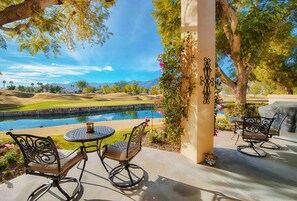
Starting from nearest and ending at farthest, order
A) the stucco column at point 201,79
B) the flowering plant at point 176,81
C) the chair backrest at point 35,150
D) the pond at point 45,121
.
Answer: the chair backrest at point 35,150, the stucco column at point 201,79, the flowering plant at point 176,81, the pond at point 45,121

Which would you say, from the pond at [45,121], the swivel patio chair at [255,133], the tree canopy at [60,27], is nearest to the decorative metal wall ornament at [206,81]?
the swivel patio chair at [255,133]

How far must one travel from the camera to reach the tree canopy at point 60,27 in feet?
14.6

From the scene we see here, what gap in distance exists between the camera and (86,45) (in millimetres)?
5340

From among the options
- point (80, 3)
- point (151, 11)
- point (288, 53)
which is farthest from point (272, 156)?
point (288, 53)

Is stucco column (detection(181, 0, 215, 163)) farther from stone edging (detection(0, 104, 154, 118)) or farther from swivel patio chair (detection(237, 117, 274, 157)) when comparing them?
stone edging (detection(0, 104, 154, 118))

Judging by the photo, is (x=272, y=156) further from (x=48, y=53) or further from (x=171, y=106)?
(x=48, y=53)

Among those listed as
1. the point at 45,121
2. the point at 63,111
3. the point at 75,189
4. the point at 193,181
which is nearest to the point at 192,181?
the point at 193,181

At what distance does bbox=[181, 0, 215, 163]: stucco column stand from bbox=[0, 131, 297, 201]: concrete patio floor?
0.40 meters

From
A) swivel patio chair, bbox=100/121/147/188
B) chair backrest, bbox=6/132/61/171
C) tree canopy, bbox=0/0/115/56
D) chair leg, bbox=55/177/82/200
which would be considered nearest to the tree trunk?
tree canopy, bbox=0/0/115/56

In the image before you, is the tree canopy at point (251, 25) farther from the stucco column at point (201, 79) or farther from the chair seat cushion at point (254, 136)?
the chair seat cushion at point (254, 136)

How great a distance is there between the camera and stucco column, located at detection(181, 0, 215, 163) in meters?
2.65

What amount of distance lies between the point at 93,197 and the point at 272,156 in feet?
11.9

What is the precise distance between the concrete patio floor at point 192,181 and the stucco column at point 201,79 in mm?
402

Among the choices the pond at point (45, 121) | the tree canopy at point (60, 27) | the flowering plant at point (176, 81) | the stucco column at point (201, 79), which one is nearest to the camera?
the stucco column at point (201, 79)
